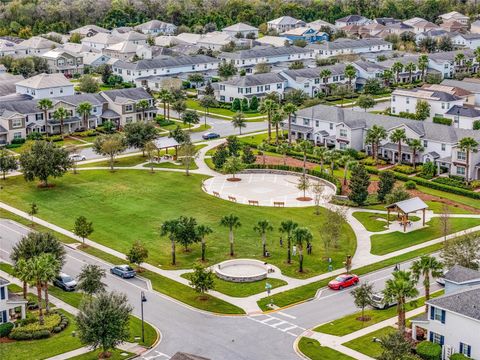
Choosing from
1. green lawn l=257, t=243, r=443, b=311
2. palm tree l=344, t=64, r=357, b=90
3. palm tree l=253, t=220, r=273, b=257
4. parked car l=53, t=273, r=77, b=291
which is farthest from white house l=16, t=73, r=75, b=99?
green lawn l=257, t=243, r=443, b=311

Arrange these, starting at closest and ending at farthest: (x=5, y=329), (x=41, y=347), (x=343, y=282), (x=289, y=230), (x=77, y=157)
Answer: (x=41, y=347)
(x=5, y=329)
(x=343, y=282)
(x=289, y=230)
(x=77, y=157)

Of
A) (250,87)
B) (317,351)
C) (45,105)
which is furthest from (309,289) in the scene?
(250,87)

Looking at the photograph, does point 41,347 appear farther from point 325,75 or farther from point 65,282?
point 325,75

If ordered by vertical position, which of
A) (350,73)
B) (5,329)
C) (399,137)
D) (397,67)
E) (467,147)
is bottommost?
(5,329)

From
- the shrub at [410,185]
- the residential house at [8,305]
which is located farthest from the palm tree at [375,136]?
the residential house at [8,305]

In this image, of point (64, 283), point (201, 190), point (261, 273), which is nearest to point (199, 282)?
point (261, 273)
